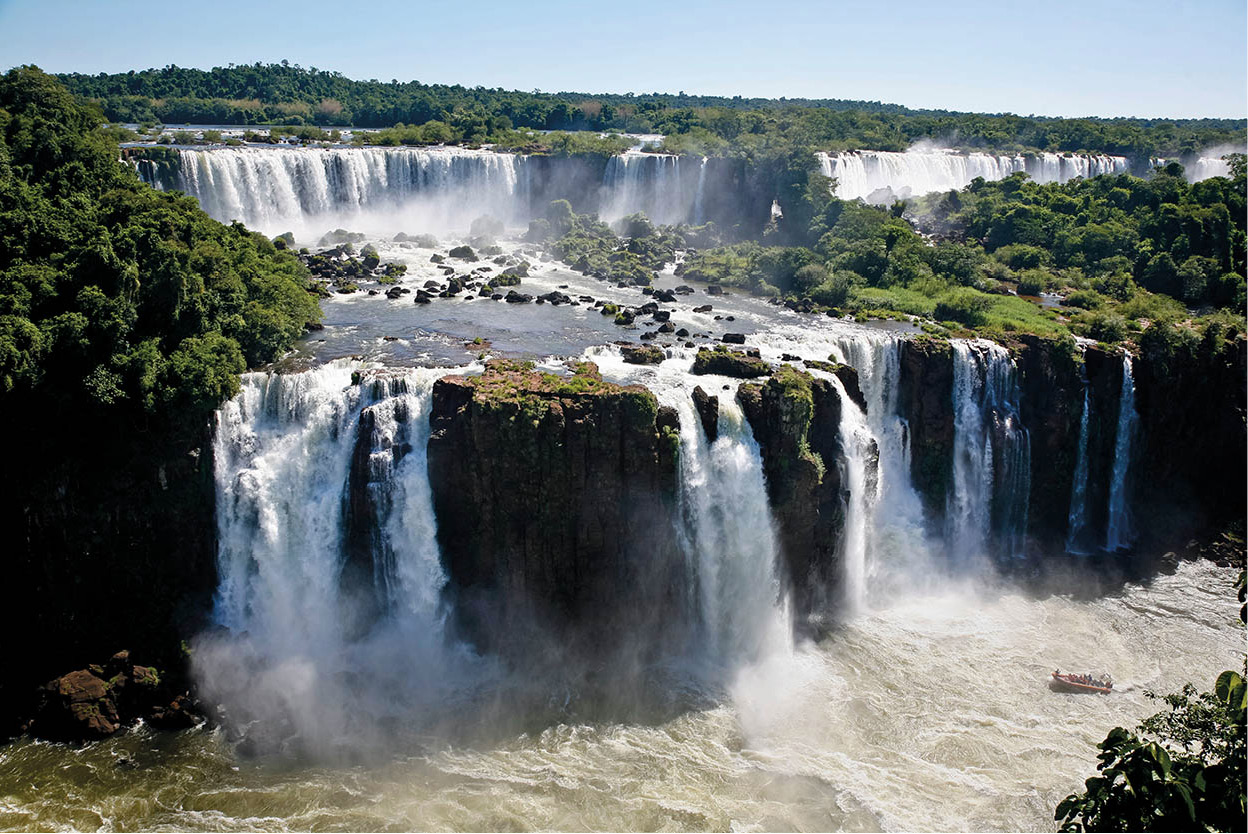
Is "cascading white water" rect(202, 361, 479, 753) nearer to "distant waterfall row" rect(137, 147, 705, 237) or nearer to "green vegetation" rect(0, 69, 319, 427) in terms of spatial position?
"green vegetation" rect(0, 69, 319, 427)

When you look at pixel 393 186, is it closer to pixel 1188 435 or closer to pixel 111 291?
pixel 111 291

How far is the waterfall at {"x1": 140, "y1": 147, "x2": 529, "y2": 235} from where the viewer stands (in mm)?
49812

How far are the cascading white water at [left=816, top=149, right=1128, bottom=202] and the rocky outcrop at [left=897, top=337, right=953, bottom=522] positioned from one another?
33.1 m

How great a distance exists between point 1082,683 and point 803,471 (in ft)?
33.4

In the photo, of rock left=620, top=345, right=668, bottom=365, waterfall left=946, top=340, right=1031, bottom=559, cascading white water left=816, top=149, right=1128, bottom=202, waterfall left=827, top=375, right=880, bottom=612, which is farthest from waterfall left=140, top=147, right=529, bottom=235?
waterfall left=946, top=340, right=1031, bottom=559

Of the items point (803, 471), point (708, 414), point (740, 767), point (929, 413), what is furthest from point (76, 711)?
point (929, 413)

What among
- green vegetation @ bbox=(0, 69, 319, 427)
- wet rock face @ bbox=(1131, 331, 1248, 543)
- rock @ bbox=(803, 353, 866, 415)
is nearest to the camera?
green vegetation @ bbox=(0, 69, 319, 427)

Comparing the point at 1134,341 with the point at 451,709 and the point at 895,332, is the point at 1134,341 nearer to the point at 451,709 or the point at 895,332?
the point at 895,332

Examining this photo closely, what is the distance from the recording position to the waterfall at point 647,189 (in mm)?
63844

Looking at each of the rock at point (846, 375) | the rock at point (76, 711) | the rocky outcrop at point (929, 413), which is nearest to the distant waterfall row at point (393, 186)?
the rock at point (76, 711)

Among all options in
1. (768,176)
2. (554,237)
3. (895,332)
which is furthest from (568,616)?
(768,176)

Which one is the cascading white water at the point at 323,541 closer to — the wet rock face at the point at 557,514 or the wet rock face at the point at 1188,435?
the wet rock face at the point at 557,514

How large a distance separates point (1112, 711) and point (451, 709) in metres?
18.8

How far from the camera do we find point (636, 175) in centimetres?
6406
